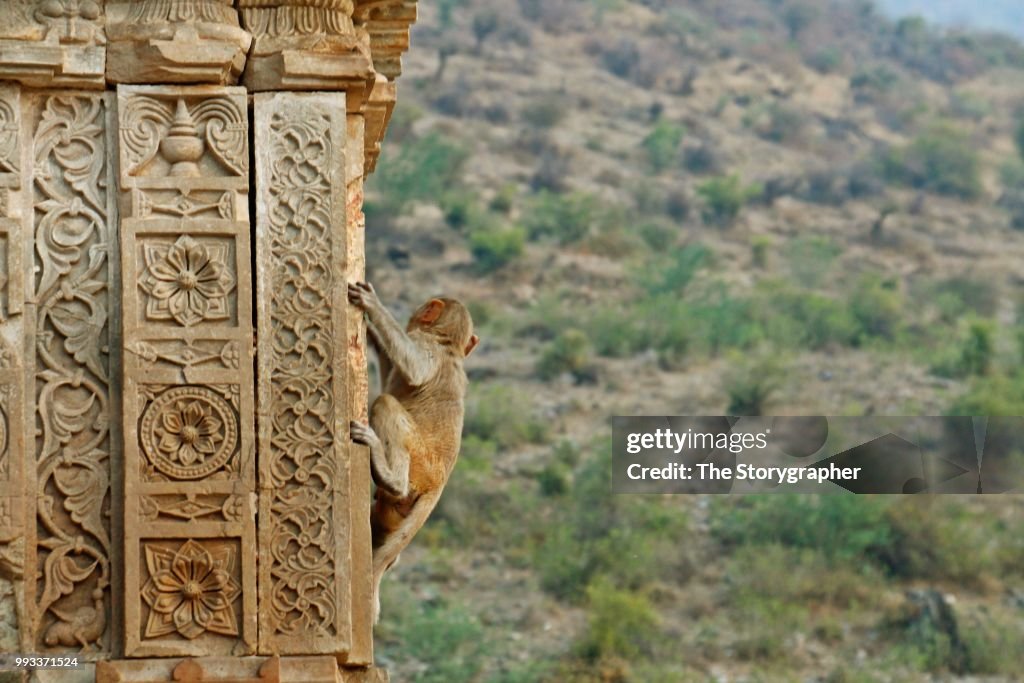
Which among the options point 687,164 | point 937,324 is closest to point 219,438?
point 937,324

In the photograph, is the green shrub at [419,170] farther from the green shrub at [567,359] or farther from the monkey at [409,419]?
the monkey at [409,419]

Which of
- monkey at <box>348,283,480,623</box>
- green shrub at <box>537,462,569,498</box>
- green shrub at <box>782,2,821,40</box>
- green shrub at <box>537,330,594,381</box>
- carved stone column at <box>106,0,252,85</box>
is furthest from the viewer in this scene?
green shrub at <box>782,2,821,40</box>

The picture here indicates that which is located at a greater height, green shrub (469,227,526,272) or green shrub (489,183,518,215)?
green shrub (489,183,518,215)

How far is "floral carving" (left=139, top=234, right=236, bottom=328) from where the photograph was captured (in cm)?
598

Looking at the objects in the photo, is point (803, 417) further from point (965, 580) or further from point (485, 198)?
point (485, 198)

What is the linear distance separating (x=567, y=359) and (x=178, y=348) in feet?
71.9

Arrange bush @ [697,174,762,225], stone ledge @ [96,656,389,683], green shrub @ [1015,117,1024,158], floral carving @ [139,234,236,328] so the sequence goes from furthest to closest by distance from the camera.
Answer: green shrub @ [1015,117,1024,158] → bush @ [697,174,762,225] → floral carving @ [139,234,236,328] → stone ledge @ [96,656,389,683]

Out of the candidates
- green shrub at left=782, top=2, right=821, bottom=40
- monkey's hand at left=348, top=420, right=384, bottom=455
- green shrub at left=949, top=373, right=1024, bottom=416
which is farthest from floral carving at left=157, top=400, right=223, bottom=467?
green shrub at left=782, top=2, right=821, bottom=40

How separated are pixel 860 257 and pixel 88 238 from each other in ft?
97.0

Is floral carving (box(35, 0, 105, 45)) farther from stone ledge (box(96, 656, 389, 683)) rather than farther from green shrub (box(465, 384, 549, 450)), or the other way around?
green shrub (box(465, 384, 549, 450))

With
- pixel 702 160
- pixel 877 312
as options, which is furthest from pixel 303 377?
pixel 702 160

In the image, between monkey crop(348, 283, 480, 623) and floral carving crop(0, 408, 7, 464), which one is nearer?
floral carving crop(0, 408, 7, 464)

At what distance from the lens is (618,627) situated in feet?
70.4

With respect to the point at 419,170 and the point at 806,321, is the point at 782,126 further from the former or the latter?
the point at 806,321
